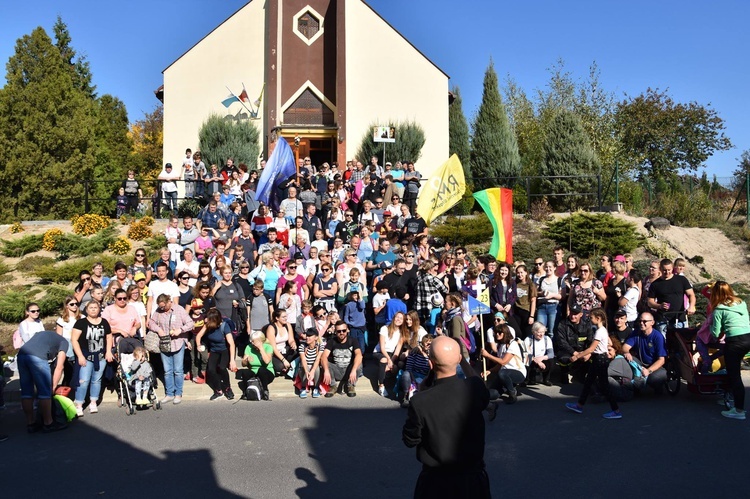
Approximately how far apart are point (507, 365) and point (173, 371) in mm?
4908

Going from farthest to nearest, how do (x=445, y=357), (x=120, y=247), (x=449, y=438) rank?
1. (x=120, y=247)
2. (x=445, y=357)
3. (x=449, y=438)

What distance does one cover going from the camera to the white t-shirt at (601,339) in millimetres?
9570

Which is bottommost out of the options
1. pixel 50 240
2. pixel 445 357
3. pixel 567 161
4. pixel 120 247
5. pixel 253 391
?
pixel 253 391

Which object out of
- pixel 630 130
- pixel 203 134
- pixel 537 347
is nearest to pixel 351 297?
pixel 537 347

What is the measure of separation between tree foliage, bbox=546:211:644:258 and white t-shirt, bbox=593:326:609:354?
26.7ft

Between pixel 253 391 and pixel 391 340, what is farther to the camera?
pixel 391 340

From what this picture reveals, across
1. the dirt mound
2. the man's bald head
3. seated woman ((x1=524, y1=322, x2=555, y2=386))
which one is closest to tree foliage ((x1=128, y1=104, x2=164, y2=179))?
the dirt mound

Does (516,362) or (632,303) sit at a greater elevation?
(632,303)

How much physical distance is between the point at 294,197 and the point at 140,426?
25.7 ft

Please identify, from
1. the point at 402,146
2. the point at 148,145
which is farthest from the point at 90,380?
the point at 148,145

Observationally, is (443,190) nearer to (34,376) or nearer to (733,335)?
(733,335)

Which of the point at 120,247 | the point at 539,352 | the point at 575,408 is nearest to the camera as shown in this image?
the point at 575,408

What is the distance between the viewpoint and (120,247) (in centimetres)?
1762

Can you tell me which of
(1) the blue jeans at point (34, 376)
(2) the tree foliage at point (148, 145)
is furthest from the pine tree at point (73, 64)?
(1) the blue jeans at point (34, 376)
